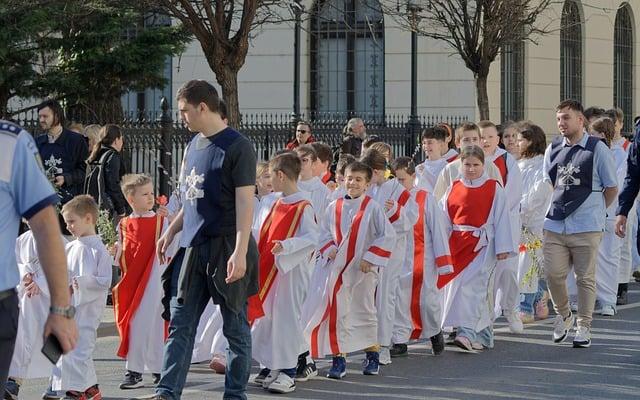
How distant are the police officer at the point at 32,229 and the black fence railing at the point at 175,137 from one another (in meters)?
12.0

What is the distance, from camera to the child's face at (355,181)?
1000 centimetres

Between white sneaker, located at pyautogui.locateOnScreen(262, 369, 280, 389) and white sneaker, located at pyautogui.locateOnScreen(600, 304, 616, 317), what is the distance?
4866mm

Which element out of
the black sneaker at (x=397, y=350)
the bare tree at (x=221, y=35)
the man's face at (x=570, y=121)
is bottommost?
the black sneaker at (x=397, y=350)

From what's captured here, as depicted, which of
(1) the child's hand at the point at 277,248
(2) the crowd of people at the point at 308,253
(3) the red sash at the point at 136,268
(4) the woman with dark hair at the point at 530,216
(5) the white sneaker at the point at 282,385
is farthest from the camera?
(4) the woman with dark hair at the point at 530,216

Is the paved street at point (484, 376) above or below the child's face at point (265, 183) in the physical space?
below

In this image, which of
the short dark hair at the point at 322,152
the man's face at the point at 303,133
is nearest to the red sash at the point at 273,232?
the short dark hair at the point at 322,152

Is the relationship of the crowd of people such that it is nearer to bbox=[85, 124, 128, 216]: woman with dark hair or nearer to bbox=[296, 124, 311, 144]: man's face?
bbox=[85, 124, 128, 216]: woman with dark hair

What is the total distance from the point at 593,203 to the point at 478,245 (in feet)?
3.23

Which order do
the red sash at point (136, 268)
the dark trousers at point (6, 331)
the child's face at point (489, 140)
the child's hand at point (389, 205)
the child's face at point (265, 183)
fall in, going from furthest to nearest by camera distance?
1. the child's face at point (489, 140)
2. the child's hand at point (389, 205)
3. the child's face at point (265, 183)
4. the red sash at point (136, 268)
5. the dark trousers at point (6, 331)

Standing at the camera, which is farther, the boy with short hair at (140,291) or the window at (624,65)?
the window at (624,65)

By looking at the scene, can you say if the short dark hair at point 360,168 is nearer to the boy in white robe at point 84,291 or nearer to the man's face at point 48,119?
the boy in white robe at point 84,291

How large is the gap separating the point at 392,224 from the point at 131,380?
2401 mm

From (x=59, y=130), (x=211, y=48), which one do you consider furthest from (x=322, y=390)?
(x=211, y=48)

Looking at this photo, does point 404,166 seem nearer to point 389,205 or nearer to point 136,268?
point 389,205
